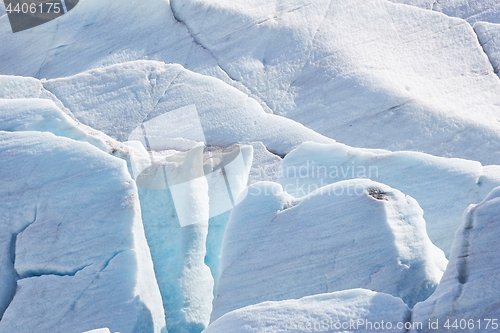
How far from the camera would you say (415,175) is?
510 centimetres

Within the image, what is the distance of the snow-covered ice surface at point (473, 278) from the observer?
3.53 m

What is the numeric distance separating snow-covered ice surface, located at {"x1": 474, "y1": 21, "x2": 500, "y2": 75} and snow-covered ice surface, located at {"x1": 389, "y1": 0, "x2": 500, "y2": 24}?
32 cm

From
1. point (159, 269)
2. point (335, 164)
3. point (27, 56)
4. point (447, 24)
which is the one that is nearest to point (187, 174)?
point (159, 269)

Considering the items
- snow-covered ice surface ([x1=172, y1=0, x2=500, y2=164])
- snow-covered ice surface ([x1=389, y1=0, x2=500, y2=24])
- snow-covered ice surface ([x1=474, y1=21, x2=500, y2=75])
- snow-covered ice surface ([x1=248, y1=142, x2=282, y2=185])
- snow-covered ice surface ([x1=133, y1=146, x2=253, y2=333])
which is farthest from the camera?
snow-covered ice surface ([x1=389, y1=0, x2=500, y2=24])

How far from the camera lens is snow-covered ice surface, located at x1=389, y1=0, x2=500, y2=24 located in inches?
294

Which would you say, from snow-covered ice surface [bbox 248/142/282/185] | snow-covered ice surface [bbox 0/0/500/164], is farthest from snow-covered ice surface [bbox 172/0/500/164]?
snow-covered ice surface [bbox 248/142/282/185]

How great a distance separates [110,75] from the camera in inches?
237

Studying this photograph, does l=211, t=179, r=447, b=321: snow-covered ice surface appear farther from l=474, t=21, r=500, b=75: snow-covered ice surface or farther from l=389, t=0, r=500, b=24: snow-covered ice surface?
l=389, t=0, r=500, b=24: snow-covered ice surface

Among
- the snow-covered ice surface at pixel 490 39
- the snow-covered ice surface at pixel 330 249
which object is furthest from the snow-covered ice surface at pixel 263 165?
the snow-covered ice surface at pixel 490 39

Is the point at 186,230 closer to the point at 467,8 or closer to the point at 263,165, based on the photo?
the point at 263,165

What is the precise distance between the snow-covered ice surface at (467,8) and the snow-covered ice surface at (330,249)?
3.57 metres

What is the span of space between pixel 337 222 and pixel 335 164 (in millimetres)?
891

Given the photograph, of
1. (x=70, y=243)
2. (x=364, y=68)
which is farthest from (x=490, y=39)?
(x=70, y=243)

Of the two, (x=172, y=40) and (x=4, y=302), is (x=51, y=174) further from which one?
(x=172, y=40)
